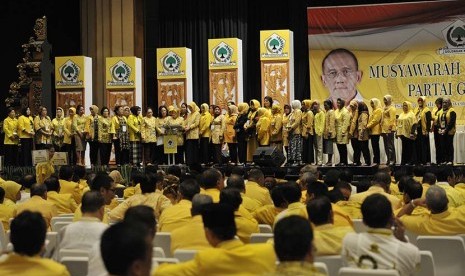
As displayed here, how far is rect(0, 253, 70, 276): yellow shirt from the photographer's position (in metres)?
3.54

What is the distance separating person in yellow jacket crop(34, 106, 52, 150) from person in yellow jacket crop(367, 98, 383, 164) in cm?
608

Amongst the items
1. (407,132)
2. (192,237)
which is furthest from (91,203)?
Answer: (407,132)

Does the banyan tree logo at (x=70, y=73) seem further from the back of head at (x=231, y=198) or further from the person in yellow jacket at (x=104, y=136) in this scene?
the back of head at (x=231, y=198)

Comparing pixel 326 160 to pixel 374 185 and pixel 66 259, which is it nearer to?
pixel 374 185

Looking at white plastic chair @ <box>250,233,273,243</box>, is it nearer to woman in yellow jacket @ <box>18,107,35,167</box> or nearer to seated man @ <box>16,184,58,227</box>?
seated man @ <box>16,184,58,227</box>

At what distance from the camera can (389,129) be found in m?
15.0

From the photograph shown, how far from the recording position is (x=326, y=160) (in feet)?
54.5

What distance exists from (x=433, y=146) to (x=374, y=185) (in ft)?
28.6

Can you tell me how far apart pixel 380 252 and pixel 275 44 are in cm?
1351

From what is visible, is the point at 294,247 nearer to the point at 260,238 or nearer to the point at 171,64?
the point at 260,238

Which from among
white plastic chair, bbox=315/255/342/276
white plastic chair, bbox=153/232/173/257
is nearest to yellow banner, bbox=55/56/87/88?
white plastic chair, bbox=153/232/173/257

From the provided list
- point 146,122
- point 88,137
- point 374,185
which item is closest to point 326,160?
point 146,122

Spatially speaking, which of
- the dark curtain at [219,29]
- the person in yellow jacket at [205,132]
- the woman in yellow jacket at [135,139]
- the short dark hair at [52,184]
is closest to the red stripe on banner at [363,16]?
the dark curtain at [219,29]

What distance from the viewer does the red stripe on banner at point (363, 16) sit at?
18.0 metres
